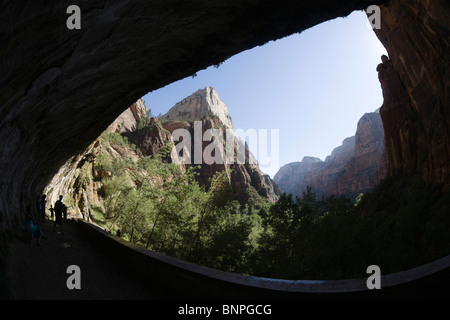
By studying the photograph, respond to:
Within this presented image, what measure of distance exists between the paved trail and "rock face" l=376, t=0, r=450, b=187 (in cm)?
1986

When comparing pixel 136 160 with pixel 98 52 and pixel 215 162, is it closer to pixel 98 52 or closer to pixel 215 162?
pixel 215 162

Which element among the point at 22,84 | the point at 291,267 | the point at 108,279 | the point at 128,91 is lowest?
the point at 291,267

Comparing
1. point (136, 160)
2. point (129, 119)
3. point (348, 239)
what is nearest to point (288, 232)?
point (348, 239)

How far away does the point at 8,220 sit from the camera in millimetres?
8000

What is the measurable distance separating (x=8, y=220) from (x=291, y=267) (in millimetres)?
13914

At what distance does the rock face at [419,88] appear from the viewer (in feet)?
59.6

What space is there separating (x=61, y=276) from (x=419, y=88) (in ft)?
101

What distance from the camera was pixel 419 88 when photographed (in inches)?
938

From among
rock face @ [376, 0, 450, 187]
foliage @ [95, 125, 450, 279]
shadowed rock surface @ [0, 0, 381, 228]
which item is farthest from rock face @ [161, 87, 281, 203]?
shadowed rock surface @ [0, 0, 381, 228]

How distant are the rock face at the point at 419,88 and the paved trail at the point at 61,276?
65.1ft

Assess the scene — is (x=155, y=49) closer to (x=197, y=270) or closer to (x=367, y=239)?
(x=197, y=270)

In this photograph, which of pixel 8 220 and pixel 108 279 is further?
pixel 8 220

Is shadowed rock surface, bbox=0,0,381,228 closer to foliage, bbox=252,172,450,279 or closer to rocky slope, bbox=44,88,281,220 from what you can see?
rocky slope, bbox=44,88,281,220

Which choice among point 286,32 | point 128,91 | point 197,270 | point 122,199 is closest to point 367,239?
point 286,32
